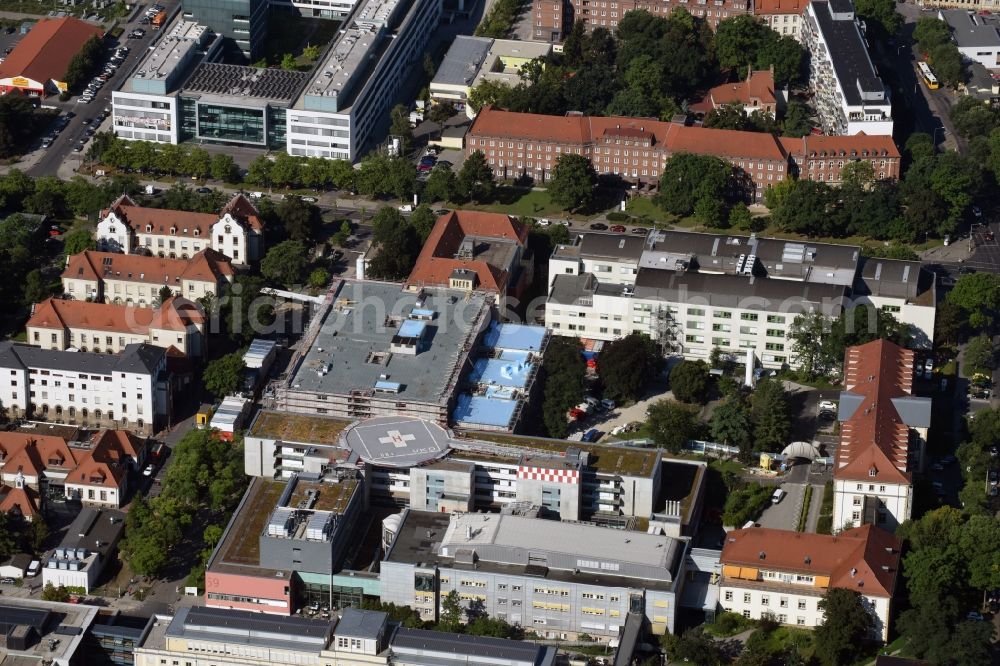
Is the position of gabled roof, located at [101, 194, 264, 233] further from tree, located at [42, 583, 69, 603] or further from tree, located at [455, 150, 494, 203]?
tree, located at [42, 583, 69, 603]

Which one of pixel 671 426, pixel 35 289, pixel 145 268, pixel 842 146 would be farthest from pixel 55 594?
pixel 842 146

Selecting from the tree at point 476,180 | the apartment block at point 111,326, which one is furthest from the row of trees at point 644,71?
the apartment block at point 111,326

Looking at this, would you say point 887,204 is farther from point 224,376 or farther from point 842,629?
point 842,629

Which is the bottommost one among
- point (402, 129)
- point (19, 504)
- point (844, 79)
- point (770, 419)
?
point (19, 504)

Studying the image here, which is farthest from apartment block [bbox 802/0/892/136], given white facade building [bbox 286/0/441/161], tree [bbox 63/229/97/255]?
tree [bbox 63/229/97/255]

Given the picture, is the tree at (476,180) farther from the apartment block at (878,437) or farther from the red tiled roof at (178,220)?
the apartment block at (878,437)

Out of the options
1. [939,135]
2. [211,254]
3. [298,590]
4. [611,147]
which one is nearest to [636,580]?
[298,590]
